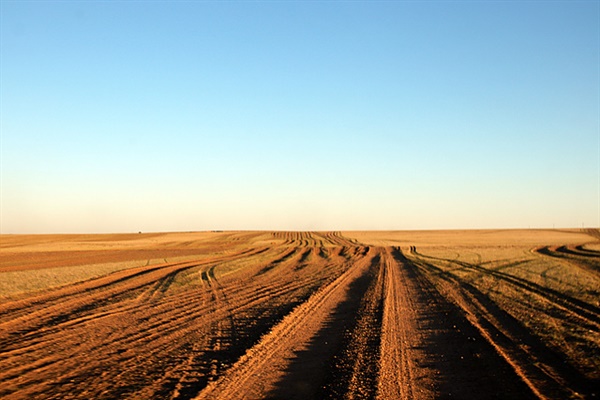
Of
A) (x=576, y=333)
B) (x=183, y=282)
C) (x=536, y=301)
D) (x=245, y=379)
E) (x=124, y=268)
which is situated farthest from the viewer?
(x=124, y=268)

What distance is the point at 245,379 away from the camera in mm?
7809

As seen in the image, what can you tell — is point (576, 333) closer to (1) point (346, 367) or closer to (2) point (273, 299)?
(1) point (346, 367)

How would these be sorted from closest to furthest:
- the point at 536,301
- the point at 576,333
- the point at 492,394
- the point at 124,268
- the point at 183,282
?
1. the point at 492,394
2. the point at 576,333
3. the point at 536,301
4. the point at 183,282
5. the point at 124,268

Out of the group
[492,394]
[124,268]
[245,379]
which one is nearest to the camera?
[492,394]

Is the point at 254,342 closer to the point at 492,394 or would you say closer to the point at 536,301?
the point at 492,394

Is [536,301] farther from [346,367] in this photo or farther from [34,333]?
[34,333]

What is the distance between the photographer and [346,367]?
27.6 ft

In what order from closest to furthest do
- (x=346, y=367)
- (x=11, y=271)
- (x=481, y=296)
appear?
(x=346, y=367) < (x=481, y=296) < (x=11, y=271)

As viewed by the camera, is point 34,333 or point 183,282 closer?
point 34,333

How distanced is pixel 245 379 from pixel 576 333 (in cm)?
807

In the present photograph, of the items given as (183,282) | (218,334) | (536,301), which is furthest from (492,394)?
(183,282)

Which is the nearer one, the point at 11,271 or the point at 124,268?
the point at 11,271

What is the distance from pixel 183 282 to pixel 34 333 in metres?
10.3

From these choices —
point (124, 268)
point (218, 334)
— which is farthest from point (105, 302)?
point (124, 268)
